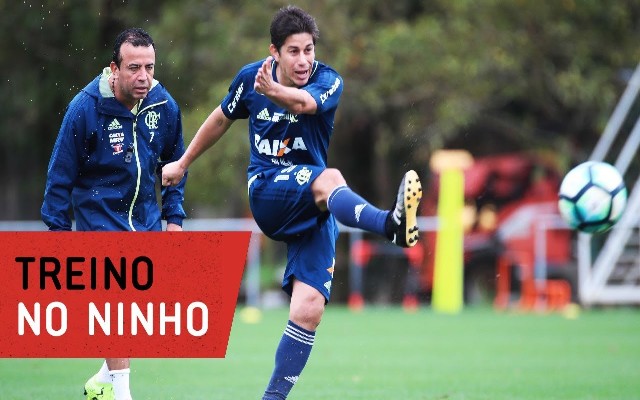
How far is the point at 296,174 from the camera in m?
7.10

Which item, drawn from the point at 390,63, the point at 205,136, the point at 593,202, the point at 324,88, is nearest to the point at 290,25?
the point at 324,88

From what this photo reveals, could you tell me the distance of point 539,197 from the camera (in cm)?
2331

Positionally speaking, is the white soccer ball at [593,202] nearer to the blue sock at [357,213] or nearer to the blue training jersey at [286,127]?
the blue training jersey at [286,127]

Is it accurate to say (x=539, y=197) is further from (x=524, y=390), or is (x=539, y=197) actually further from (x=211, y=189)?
(x=524, y=390)

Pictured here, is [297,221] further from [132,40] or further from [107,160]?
[132,40]

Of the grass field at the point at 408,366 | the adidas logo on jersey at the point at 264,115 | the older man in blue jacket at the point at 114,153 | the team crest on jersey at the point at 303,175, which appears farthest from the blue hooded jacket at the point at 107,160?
the grass field at the point at 408,366

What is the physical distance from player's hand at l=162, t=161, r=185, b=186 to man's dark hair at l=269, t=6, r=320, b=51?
1.07 m

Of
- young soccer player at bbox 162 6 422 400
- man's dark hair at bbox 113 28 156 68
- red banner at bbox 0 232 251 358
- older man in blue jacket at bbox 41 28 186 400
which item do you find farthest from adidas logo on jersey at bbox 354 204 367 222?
man's dark hair at bbox 113 28 156 68

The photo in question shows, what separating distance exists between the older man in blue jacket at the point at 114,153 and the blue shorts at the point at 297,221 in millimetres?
866

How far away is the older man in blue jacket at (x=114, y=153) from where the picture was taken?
7.58 metres

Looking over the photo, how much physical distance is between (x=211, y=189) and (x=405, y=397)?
55.0ft

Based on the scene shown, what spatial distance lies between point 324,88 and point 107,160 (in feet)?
4.90

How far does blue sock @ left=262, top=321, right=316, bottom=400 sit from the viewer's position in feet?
23.6

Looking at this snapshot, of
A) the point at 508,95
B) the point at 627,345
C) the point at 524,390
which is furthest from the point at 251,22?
the point at 524,390
